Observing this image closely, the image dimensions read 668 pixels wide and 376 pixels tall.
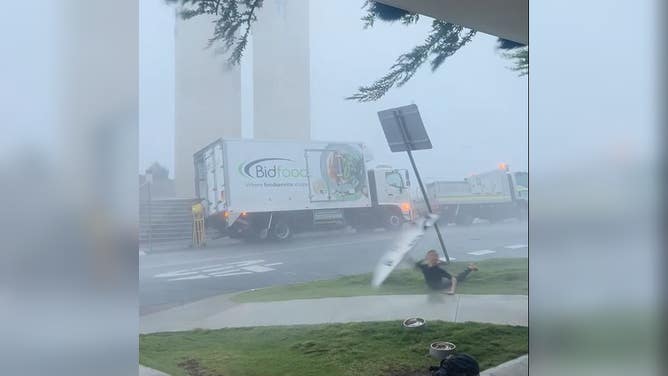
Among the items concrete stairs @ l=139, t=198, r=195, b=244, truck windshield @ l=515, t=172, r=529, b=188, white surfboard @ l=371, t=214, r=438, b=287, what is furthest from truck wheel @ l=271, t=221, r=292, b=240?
truck windshield @ l=515, t=172, r=529, b=188

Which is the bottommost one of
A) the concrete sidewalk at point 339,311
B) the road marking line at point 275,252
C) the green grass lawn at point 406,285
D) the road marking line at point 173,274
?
the concrete sidewalk at point 339,311

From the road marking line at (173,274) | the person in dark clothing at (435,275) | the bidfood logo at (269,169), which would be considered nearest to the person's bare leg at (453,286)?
the person in dark clothing at (435,275)

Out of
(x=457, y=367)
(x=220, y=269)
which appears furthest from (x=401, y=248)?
(x=220, y=269)

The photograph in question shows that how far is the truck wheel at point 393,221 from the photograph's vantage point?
3621 millimetres

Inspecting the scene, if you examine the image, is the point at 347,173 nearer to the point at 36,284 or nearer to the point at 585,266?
the point at 585,266

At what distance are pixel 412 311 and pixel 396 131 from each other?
1.25 metres

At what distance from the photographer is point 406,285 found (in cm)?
363

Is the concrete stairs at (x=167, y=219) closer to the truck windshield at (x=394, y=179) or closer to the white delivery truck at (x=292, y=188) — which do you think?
the white delivery truck at (x=292, y=188)

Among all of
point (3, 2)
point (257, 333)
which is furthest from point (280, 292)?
point (3, 2)

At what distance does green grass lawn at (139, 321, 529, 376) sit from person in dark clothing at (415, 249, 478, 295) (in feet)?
0.83

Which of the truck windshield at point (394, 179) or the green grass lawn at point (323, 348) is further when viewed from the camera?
the truck windshield at point (394, 179)

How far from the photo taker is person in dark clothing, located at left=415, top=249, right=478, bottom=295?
12.2 ft

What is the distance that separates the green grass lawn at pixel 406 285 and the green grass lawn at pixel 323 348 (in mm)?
202

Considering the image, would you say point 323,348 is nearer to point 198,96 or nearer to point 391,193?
point 391,193
